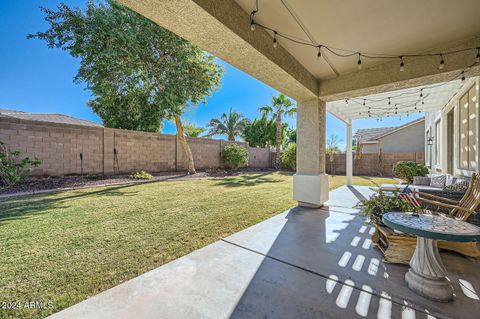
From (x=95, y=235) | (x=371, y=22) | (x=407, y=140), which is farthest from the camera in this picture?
(x=407, y=140)

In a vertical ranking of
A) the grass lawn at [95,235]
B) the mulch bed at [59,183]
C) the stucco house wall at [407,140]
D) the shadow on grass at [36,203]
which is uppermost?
the stucco house wall at [407,140]

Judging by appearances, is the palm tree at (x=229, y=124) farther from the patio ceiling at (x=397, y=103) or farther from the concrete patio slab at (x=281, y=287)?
the concrete patio slab at (x=281, y=287)

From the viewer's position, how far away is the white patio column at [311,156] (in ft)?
16.6

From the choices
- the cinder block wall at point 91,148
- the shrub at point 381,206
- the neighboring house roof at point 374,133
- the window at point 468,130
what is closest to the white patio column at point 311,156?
the shrub at point 381,206

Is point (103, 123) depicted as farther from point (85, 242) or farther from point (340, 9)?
point (340, 9)

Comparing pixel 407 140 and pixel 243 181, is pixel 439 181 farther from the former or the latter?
pixel 407 140

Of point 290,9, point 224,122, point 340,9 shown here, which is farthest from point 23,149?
point 224,122

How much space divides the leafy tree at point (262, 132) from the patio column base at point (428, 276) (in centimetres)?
2268

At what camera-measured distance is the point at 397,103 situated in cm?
705

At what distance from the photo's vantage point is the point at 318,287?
201 centimetres

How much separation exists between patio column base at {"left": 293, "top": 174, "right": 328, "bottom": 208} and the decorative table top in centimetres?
274

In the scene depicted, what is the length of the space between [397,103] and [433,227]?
6.85 metres

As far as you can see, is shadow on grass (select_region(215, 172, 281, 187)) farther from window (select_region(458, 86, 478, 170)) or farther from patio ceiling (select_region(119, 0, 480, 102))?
window (select_region(458, 86, 478, 170))

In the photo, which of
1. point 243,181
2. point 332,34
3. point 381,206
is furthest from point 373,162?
point 332,34
